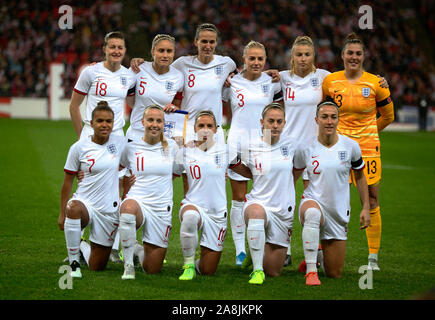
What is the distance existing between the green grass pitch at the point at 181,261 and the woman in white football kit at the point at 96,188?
0.86 feet

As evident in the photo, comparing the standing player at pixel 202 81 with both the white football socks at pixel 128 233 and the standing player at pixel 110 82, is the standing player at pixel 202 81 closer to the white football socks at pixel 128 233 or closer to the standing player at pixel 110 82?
the standing player at pixel 110 82

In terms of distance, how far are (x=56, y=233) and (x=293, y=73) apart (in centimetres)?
293

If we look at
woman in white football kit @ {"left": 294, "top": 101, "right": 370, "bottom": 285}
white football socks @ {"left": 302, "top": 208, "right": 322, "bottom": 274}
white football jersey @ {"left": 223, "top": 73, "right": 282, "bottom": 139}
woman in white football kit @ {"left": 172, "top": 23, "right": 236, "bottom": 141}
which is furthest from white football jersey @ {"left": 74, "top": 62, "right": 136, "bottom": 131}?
white football socks @ {"left": 302, "top": 208, "right": 322, "bottom": 274}

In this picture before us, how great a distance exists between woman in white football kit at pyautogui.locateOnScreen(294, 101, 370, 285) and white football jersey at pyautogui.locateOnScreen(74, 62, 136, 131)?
1685 mm

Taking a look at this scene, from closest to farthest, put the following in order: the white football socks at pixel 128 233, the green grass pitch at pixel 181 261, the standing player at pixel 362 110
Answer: the green grass pitch at pixel 181 261, the white football socks at pixel 128 233, the standing player at pixel 362 110

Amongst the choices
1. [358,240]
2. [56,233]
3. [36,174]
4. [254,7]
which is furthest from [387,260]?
[254,7]

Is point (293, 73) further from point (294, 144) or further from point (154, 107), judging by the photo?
point (154, 107)

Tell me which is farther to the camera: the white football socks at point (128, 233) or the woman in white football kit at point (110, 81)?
the woman in white football kit at point (110, 81)

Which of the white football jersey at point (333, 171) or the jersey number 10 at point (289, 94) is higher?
the jersey number 10 at point (289, 94)

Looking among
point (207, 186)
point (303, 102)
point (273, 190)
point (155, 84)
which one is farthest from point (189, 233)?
point (303, 102)

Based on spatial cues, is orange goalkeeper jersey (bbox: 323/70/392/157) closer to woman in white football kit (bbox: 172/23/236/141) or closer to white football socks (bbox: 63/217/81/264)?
woman in white football kit (bbox: 172/23/236/141)

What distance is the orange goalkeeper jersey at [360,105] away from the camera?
5.89 meters

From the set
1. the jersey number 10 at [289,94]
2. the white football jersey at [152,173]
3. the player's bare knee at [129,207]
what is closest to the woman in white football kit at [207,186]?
the white football jersey at [152,173]
